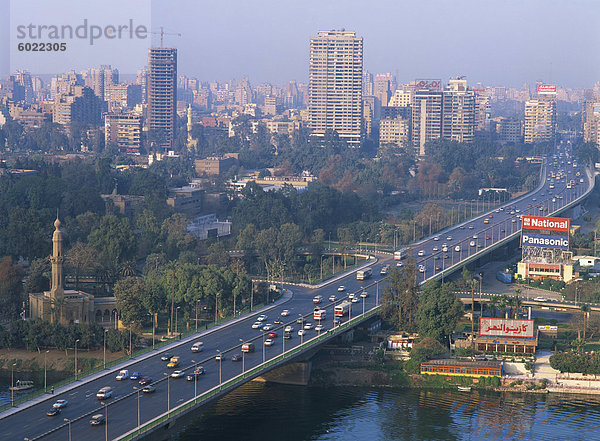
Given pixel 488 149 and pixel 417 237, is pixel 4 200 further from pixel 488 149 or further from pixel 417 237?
pixel 488 149

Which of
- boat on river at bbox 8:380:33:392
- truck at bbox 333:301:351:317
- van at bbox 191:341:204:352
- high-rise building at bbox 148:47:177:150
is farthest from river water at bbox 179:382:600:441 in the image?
high-rise building at bbox 148:47:177:150

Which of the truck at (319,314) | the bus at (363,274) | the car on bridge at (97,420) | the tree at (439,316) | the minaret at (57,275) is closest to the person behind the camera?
the car on bridge at (97,420)

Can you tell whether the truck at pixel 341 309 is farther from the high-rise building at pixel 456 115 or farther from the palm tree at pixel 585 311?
the high-rise building at pixel 456 115

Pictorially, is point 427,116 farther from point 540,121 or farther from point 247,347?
point 247,347

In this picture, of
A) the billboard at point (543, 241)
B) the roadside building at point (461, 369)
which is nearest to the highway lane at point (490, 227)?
the billboard at point (543, 241)

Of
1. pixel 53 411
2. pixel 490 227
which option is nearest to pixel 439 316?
pixel 53 411

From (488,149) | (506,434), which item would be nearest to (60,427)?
(506,434)
